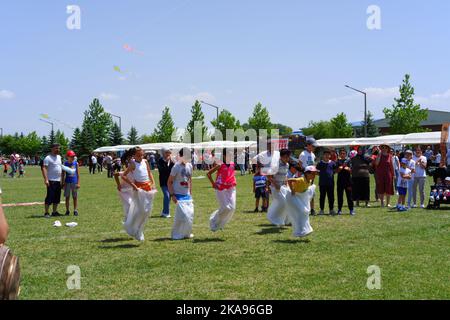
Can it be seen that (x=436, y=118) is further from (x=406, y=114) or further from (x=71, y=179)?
(x=71, y=179)

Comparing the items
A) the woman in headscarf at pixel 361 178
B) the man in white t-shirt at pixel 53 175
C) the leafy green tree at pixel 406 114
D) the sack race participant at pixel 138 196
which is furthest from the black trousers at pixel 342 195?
the leafy green tree at pixel 406 114

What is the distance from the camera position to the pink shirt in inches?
414

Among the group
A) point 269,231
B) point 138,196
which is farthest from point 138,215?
Answer: point 269,231

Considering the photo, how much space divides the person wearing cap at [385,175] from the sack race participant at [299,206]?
6.65 metres

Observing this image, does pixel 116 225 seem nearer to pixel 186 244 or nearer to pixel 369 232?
pixel 186 244

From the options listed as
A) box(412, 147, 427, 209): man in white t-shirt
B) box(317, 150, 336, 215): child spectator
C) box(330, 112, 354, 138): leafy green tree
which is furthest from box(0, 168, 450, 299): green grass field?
box(330, 112, 354, 138): leafy green tree

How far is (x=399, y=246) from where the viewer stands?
357 inches

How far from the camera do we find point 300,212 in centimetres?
993

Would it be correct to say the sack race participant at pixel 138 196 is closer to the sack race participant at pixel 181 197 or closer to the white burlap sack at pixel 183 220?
Result: the sack race participant at pixel 181 197

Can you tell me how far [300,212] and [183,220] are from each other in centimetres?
237

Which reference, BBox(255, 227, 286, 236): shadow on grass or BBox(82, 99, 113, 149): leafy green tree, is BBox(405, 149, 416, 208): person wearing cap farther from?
BBox(82, 99, 113, 149): leafy green tree

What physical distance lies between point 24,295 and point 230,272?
2785mm

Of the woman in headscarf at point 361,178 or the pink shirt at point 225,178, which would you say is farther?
the woman in headscarf at point 361,178

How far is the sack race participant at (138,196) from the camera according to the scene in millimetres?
9977
